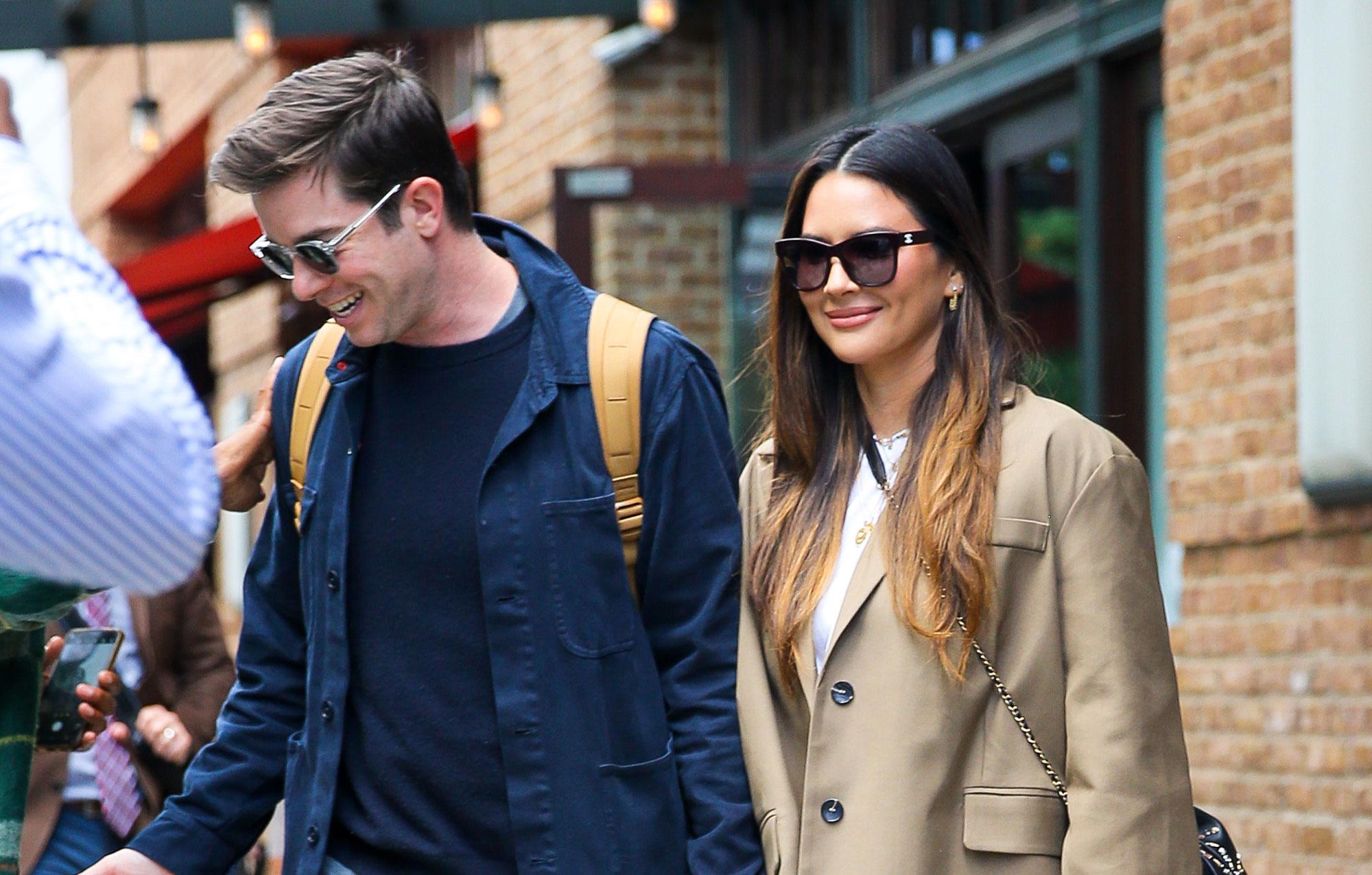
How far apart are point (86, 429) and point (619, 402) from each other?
1.50 m

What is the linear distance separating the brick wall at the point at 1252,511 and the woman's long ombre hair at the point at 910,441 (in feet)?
6.26

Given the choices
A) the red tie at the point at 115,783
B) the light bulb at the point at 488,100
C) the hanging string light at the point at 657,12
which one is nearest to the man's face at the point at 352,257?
the red tie at the point at 115,783

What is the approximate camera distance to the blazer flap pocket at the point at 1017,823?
267cm

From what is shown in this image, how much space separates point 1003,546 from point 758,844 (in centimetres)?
59

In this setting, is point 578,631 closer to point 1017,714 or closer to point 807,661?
point 807,661

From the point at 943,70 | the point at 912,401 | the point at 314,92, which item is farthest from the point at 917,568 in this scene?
the point at 943,70

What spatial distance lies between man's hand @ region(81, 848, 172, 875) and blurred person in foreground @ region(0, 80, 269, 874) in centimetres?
154

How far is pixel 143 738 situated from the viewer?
414 cm

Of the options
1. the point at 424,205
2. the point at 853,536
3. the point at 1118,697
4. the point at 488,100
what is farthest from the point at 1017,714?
the point at 488,100

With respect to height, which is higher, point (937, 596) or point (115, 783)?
point (937, 596)

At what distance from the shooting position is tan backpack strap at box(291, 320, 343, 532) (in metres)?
3.11

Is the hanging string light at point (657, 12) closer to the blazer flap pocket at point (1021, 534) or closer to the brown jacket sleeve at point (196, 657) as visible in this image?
the brown jacket sleeve at point (196, 657)

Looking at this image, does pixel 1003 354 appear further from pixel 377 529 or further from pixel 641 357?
pixel 377 529

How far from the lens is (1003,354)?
295 centimetres
